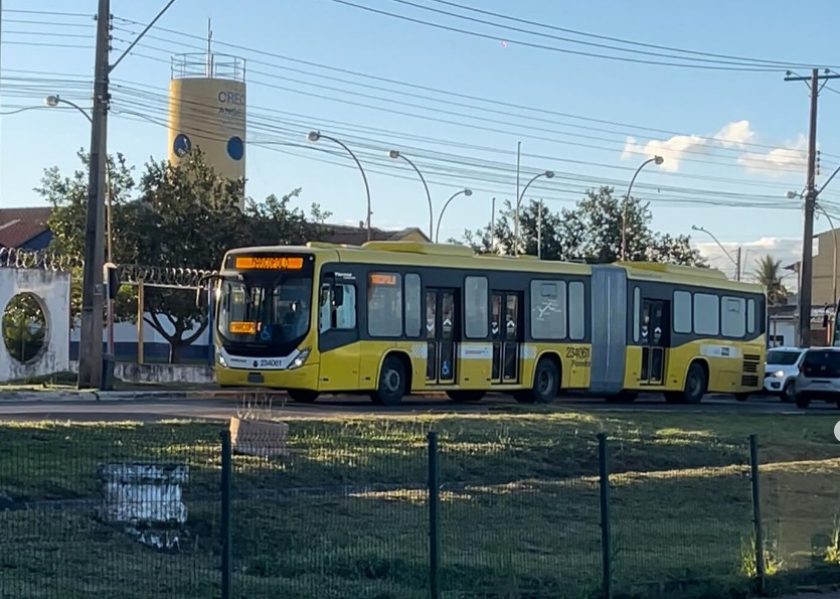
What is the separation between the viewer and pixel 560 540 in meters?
13.0

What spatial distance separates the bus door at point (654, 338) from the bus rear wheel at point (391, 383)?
28.0 ft

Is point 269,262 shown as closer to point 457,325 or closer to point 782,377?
point 457,325

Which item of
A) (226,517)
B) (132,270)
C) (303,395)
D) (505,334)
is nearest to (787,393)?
(505,334)

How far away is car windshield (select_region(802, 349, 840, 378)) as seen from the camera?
38812mm

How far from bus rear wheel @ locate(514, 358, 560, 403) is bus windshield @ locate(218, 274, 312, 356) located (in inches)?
276

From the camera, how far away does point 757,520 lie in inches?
531

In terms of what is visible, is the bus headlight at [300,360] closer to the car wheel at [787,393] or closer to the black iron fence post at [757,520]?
the black iron fence post at [757,520]

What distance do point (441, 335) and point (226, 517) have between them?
854 inches

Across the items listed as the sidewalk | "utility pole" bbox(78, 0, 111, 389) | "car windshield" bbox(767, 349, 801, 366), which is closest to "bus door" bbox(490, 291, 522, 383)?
the sidewalk

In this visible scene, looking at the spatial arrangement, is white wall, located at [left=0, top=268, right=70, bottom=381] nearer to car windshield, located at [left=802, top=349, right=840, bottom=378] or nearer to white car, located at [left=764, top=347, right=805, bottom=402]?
car windshield, located at [left=802, top=349, right=840, bottom=378]

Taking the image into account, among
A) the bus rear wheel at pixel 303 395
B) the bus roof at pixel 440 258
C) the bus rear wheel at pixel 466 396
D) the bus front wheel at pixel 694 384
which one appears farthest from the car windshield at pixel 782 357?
the bus rear wheel at pixel 303 395

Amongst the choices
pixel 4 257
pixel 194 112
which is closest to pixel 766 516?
pixel 4 257

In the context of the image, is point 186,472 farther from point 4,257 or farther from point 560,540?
point 4,257

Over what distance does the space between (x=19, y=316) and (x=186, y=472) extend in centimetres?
4323
